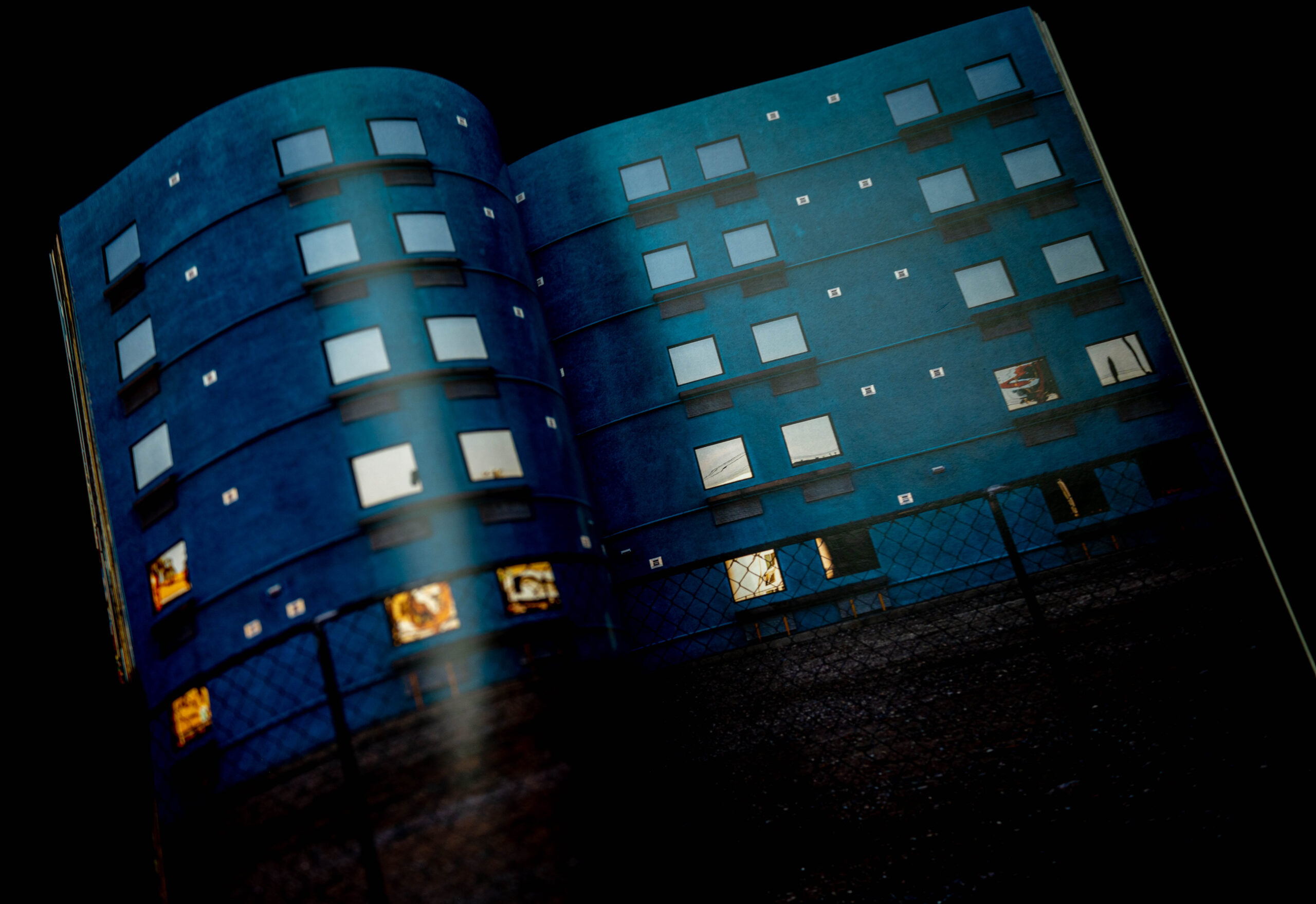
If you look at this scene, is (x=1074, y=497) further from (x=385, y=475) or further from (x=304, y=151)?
(x=304, y=151)

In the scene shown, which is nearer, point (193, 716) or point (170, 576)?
point (193, 716)

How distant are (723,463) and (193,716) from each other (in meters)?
10.6

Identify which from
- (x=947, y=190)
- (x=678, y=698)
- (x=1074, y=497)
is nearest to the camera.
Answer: (x=678, y=698)

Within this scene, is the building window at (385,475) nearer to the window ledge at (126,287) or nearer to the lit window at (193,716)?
the lit window at (193,716)

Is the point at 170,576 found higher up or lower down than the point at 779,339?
lower down

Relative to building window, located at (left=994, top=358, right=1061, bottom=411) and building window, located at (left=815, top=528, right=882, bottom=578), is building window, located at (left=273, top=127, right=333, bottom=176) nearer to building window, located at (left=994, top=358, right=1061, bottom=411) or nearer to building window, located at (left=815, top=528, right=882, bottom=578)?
building window, located at (left=815, top=528, right=882, bottom=578)

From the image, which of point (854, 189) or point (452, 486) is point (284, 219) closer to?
point (452, 486)

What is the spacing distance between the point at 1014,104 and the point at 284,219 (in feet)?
53.0

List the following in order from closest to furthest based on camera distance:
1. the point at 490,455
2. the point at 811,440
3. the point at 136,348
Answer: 1. the point at 490,455
2. the point at 136,348
3. the point at 811,440

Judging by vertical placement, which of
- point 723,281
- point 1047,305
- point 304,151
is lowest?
point 1047,305

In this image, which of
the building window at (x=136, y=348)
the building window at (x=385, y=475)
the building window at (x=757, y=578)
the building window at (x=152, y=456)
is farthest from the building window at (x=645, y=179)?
the building window at (x=152, y=456)

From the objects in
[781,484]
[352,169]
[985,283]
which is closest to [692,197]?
[985,283]

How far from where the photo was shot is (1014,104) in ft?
47.7

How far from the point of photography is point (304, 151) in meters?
11.6
